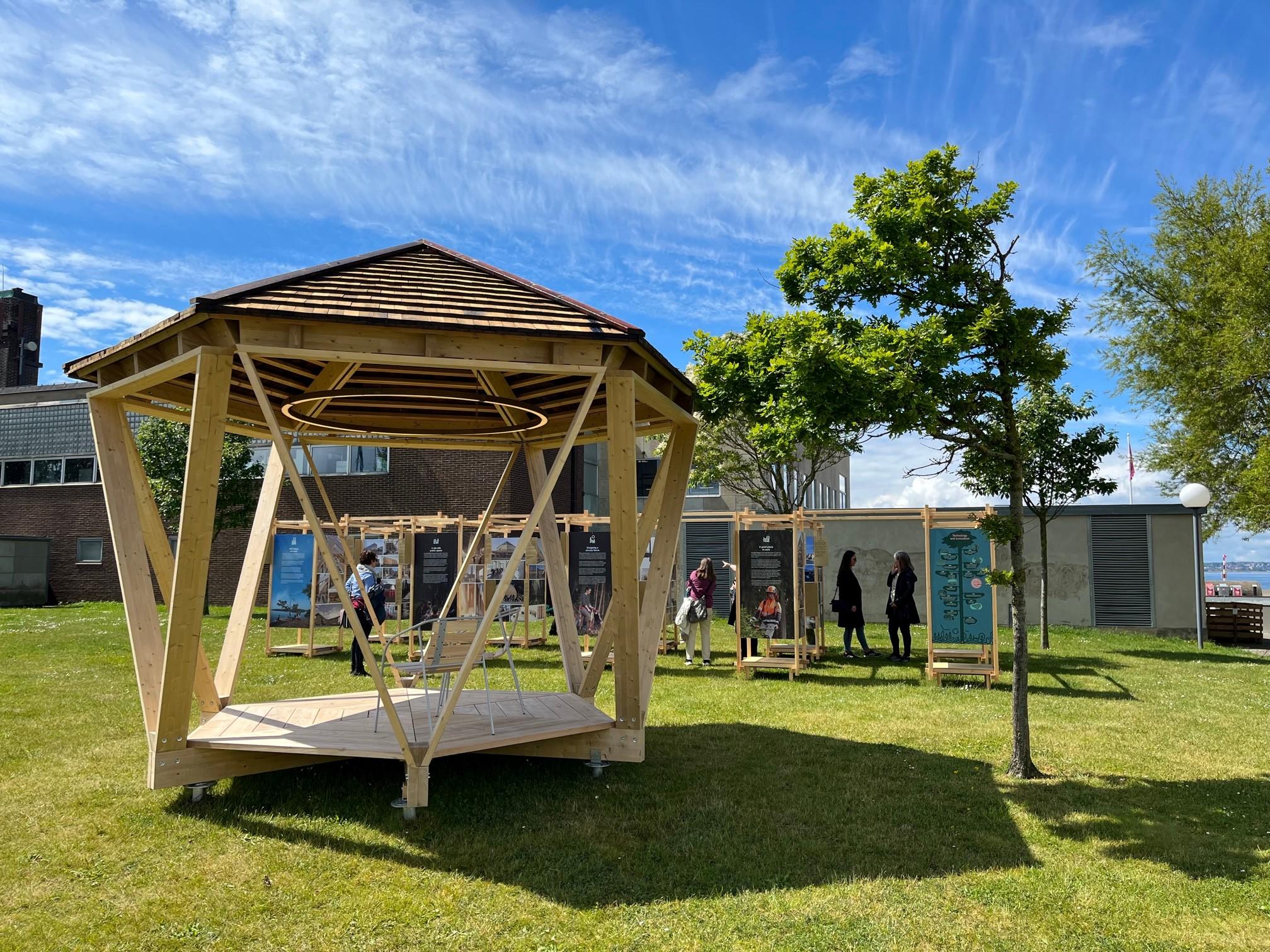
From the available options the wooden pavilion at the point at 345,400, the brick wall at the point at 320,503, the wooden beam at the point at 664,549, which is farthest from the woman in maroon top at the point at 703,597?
the brick wall at the point at 320,503

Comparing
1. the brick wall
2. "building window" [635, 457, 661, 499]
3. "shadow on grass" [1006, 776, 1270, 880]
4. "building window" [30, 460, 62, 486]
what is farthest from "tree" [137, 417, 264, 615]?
"shadow on grass" [1006, 776, 1270, 880]

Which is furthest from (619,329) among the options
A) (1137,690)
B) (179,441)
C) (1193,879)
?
(179,441)

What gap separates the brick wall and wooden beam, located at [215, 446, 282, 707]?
18.1 meters

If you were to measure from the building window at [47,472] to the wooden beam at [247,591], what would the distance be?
2844 cm

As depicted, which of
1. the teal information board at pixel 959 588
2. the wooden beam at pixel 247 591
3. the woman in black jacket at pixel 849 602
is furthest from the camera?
the woman in black jacket at pixel 849 602

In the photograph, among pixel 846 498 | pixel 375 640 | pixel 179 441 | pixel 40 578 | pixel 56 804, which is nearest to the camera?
pixel 56 804

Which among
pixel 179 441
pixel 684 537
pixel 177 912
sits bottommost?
pixel 177 912

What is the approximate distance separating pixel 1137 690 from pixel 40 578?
31.6 meters

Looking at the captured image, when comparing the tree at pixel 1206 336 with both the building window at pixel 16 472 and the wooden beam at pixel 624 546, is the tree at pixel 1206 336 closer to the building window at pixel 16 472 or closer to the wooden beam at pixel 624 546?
the wooden beam at pixel 624 546

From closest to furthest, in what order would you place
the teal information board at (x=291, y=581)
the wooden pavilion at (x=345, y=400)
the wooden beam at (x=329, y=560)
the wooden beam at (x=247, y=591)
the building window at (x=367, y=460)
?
the wooden beam at (x=329, y=560)
the wooden pavilion at (x=345, y=400)
the wooden beam at (x=247, y=591)
the teal information board at (x=291, y=581)
the building window at (x=367, y=460)

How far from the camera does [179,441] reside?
2500cm

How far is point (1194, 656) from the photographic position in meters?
17.2

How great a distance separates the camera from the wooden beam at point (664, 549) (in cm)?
818

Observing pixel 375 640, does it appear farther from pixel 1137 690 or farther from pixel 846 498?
pixel 846 498
